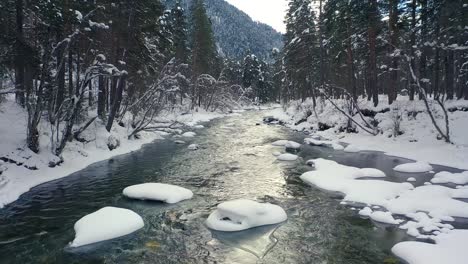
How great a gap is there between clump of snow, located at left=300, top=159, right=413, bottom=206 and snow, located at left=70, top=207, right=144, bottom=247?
6.93m

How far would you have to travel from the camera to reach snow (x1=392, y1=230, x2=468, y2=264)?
7371 millimetres

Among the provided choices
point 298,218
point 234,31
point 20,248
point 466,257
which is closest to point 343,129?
point 298,218

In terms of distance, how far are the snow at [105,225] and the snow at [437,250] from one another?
6.46 metres

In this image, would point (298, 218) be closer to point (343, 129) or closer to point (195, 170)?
point (195, 170)

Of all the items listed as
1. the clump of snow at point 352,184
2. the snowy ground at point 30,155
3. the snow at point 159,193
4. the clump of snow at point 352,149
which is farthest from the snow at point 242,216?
the clump of snow at point 352,149

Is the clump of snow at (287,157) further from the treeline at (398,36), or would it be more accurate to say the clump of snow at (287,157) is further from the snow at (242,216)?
the snow at (242,216)

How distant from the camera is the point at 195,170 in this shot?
15.9 meters

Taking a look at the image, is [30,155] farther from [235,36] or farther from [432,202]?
[235,36]

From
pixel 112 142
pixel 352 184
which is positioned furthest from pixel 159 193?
pixel 112 142

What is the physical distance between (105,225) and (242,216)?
11.5 feet

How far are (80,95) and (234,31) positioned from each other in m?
173

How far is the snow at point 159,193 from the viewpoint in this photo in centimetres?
1154

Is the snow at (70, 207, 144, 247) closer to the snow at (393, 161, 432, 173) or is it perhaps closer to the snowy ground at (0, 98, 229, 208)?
the snowy ground at (0, 98, 229, 208)

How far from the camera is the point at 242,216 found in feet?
31.0
